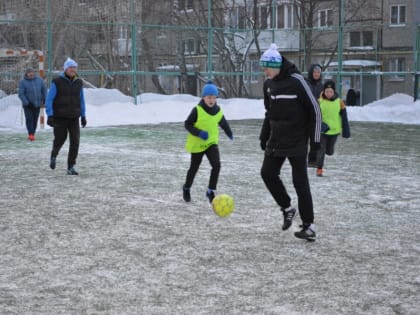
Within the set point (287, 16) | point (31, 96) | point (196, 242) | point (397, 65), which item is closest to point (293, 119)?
point (196, 242)

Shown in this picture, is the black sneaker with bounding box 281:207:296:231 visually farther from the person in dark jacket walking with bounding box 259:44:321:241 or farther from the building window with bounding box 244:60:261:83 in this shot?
the building window with bounding box 244:60:261:83

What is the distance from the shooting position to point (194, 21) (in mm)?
37062

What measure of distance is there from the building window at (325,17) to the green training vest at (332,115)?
33.6 m

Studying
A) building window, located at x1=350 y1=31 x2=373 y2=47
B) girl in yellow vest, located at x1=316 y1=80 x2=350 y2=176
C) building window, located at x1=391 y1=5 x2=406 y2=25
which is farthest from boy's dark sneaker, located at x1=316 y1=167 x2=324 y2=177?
building window, located at x1=391 y1=5 x2=406 y2=25

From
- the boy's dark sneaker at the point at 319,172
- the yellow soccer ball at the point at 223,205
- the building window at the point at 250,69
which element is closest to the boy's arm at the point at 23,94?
the boy's dark sneaker at the point at 319,172

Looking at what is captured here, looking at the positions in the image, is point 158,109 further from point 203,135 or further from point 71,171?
point 203,135

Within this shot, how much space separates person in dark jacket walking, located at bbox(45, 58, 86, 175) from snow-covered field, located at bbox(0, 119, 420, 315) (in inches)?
24.8

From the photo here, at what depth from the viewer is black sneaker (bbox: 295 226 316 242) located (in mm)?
7332

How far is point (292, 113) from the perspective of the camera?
738 cm

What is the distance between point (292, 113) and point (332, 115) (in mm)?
5257

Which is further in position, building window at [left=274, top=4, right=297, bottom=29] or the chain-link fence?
building window at [left=274, top=4, right=297, bottom=29]

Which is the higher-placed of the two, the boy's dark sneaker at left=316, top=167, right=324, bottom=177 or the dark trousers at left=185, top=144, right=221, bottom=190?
the dark trousers at left=185, top=144, right=221, bottom=190

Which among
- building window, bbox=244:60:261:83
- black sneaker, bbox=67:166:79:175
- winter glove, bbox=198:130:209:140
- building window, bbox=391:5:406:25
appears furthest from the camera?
building window, bbox=391:5:406:25

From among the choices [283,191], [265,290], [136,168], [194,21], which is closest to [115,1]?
[194,21]
